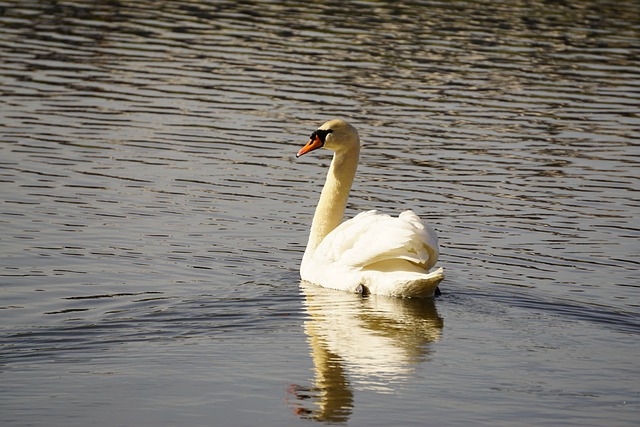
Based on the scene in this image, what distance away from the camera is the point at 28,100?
20.4m

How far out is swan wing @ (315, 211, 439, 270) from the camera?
11312mm

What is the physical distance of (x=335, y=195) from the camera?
13.4 m

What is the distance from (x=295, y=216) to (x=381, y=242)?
3.60m

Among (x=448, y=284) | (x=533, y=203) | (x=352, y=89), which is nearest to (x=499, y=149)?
(x=533, y=203)

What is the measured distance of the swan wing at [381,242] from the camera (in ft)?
37.1

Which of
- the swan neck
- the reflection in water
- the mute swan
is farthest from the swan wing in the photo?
the swan neck

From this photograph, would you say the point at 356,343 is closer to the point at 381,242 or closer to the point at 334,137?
the point at 381,242

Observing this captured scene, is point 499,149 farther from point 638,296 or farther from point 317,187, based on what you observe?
point 638,296

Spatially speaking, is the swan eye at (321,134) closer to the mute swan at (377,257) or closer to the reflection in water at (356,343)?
the mute swan at (377,257)

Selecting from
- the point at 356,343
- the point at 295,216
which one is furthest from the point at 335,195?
the point at 356,343

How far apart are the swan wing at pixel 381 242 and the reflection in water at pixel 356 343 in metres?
0.35

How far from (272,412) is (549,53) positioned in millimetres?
20051

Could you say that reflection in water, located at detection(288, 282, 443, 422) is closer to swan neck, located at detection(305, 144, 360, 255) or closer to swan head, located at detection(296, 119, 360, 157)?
swan neck, located at detection(305, 144, 360, 255)

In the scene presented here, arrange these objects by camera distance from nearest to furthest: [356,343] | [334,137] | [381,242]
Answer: [356,343] < [381,242] < [334,137]
